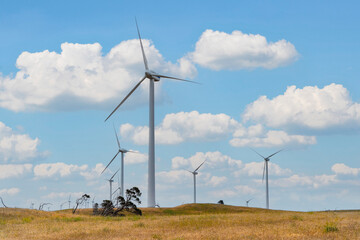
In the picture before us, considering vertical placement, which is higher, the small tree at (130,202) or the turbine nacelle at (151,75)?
the turbine nacelle at (151,75)

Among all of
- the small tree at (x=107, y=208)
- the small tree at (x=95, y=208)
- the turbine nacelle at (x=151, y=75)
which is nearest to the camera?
the small tree at (x=107, y=208)

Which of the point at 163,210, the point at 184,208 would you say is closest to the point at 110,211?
the point at 163,210

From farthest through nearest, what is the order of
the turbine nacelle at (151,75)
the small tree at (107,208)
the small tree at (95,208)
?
the turbine nacelle at (151,75)
the small tree at (95,208)
the small tree at (107,208)

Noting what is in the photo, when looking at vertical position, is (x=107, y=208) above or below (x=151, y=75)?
below

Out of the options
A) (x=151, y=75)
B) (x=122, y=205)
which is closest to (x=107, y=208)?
(x=122, y=205)

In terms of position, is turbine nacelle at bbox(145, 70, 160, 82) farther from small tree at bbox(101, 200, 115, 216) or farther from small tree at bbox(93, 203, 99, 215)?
small tree at bbox(101, 200, 115, 216)

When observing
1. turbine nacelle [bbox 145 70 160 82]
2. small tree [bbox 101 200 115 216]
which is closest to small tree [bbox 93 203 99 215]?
small tree [bbox 101 200 115 216]

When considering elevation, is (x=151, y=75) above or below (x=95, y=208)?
above

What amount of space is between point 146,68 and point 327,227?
3071 inches

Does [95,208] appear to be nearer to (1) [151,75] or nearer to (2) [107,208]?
(2) [107,208]

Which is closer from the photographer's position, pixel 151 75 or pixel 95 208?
pixel 95 208

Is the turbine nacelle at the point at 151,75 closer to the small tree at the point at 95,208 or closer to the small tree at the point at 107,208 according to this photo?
the small tree at the point at 95,208

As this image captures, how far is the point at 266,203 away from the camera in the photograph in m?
127

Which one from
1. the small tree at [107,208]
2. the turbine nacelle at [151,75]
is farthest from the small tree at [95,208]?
the turbine nacelle at [151,75]
